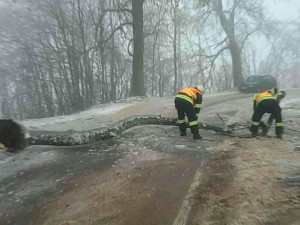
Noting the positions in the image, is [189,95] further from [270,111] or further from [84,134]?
[84,134]

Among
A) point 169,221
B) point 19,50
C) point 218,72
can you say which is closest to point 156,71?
point 218,72

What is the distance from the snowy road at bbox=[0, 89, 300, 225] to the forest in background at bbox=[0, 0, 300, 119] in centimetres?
1019

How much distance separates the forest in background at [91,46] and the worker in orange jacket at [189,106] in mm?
8331

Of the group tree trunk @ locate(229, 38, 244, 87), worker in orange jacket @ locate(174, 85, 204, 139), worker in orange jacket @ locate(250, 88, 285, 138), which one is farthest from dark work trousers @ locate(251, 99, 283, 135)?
tree trunk @ locate(229, 38, 244, 87)

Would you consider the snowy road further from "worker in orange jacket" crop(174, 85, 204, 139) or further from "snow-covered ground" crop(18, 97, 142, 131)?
"snow-covered ground" crop(18, 97, 142, 131)

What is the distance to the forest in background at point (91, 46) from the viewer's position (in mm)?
16594

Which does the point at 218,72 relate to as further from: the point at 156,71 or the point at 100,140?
the point at 100,140

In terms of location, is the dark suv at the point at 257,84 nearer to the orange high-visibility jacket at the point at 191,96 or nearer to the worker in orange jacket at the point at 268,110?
the worker in orange jacket at the point at 268,110

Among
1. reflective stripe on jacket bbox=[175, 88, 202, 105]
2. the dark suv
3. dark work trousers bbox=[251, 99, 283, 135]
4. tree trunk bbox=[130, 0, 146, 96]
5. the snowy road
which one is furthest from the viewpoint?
the dark suv

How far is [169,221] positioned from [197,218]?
293 millimetres

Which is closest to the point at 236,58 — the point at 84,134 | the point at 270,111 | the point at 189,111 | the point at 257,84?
the point at 257,84

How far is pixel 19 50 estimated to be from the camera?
67.1 feet

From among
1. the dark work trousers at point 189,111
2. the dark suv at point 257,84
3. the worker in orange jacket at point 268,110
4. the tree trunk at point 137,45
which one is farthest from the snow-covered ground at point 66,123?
the dark suv at point 257,84

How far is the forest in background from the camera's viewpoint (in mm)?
16594
